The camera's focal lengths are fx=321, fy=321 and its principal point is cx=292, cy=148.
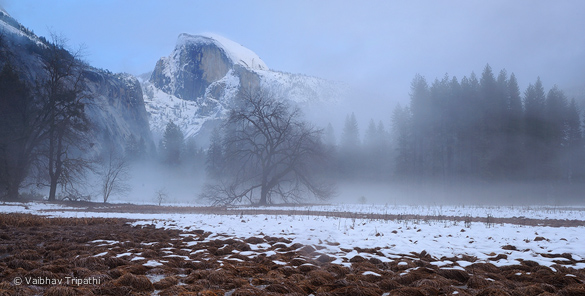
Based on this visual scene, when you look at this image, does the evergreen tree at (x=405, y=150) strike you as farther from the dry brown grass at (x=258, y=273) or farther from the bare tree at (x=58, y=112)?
the dry brown grass at (x=258, y=273)

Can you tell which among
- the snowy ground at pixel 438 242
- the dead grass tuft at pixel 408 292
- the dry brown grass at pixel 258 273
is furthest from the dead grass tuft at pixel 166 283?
the dead grass tuft at pixel 408 292

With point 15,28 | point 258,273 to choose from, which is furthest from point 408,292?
point 15,28

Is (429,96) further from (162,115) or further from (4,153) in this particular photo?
(162,115)

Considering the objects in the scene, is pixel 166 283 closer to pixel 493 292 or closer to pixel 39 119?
pixel 493 292

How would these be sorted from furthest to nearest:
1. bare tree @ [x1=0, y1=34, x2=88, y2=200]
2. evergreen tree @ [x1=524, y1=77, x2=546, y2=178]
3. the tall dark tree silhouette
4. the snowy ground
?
evergreen tree @ [x1=524, y1=77, x2=546, y2=178], bare tree @ [x1=0, y1=34, x2=88, y2=200], the tall dark tree silhouette, the snowy ground

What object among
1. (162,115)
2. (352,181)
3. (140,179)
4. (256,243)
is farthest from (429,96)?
(162,115)

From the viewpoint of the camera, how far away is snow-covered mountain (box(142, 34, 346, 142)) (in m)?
136

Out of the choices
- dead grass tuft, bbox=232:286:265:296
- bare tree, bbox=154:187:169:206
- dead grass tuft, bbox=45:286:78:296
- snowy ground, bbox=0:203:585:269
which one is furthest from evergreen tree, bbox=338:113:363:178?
dead grass tuft, bbox=45:286:78:296

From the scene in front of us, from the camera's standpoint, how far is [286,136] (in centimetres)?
2606

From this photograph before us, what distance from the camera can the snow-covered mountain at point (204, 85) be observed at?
136 meters

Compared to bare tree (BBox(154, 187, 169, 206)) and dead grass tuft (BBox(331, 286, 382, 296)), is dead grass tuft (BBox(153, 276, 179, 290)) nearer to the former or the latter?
dead grass tuft (BBox(331, 286, 382, 296))

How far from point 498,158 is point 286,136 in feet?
88.7

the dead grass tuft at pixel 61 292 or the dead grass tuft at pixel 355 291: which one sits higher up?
the dead grass tuft at pixel 355 291

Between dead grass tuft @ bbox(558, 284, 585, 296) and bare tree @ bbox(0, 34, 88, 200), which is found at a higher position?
bare tree @ bbox(0, 34, 88, 200)
